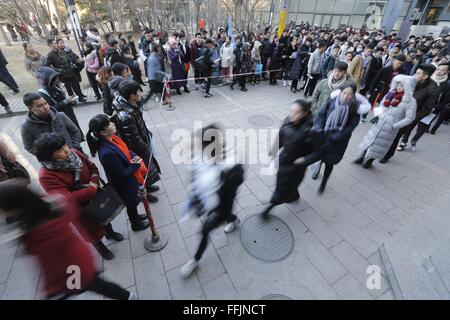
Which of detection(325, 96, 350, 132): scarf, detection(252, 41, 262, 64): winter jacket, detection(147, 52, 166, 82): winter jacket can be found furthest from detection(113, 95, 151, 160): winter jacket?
detection(252, 41, 262, 64): winter jacket

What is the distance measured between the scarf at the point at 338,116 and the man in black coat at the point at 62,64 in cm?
762

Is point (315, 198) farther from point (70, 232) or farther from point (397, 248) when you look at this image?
point (70, 232)

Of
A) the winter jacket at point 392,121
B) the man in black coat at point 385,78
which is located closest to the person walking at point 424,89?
the winter jacket at point 392,121

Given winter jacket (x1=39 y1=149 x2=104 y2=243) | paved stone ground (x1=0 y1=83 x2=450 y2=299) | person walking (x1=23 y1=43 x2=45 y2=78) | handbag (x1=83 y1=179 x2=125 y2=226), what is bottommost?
paved stone ground (x1=0 y1=83 x2=450 y2=299)

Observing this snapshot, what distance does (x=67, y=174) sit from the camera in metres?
2.44

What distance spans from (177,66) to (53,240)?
821 cm

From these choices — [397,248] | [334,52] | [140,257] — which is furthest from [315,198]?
[334,52]

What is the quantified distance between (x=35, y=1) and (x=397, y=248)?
16108mm

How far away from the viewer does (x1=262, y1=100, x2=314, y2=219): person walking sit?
10.2 ft

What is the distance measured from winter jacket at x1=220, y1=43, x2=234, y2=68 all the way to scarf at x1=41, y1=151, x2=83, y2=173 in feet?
26.1

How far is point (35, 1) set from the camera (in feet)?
34.3

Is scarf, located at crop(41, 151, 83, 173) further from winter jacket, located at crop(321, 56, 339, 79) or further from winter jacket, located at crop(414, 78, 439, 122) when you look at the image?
winter jacket, located at crop(321, 56, 339, 79)

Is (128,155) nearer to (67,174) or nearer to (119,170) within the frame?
A: (119,170)

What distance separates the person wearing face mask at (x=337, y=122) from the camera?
11.6ft
